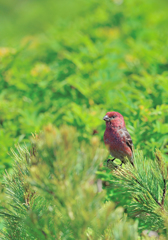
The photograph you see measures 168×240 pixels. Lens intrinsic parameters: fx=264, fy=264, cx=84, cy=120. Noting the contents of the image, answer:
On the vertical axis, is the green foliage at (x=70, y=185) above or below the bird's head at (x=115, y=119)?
above

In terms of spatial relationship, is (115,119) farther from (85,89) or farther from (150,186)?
(85,89)

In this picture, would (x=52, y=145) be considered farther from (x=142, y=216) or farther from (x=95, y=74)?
(x=95, y=74)

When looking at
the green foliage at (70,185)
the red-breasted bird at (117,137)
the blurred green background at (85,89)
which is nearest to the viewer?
the green foliage at (70,185)

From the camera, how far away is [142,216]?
47.8 inches

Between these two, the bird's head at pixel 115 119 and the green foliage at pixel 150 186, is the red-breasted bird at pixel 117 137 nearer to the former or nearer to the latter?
the bird's head at pixel 115 119

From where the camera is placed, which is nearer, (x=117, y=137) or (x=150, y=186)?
(x=150, y=186)

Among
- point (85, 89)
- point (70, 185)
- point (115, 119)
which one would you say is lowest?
point (85, 89)

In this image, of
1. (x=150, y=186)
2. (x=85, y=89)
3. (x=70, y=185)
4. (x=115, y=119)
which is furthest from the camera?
(x=85, y=89)

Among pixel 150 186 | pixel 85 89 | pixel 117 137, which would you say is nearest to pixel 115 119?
pixel 117 137

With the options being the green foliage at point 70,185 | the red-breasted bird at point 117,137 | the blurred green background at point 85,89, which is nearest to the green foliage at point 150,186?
the green foliage at point 70,185

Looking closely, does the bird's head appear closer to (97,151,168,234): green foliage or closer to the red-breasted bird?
the red-breasted bird

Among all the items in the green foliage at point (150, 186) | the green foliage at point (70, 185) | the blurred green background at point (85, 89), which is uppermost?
the green foliage at point (70, 185)

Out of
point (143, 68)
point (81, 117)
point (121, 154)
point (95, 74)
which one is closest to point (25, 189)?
point (121, 154)

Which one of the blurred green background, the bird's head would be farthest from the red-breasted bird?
the blurred green background
